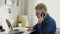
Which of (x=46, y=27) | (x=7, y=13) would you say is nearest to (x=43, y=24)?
(x=46, y=27)

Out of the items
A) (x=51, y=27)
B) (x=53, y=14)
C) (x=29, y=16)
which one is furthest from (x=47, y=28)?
(x=53, y=14)

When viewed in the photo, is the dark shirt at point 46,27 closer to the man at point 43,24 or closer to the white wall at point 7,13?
the man at point 43,24

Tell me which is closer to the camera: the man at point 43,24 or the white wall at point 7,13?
the man at point 43,24

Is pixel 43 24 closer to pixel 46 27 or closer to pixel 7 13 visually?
pixel 46 27

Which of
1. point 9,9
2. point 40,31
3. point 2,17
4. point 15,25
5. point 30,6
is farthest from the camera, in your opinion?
point 30,6

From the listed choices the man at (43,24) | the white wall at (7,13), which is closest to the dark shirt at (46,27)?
the man at (43,24)

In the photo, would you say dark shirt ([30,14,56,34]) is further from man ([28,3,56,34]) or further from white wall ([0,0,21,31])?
white wall ([0,0,21,31])

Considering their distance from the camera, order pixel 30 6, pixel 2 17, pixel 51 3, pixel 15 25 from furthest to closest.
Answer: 1. pixel 51 3
2. pixel 30 6
3. pixel 15 25
4. pixel 2 17

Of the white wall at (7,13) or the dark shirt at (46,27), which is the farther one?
the white wall at (7,13)

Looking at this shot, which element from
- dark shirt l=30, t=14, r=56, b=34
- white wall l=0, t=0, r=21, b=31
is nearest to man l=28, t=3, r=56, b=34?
dark shirt l=30, t=14, r=56, b=34

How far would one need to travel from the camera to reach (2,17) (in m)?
2.61

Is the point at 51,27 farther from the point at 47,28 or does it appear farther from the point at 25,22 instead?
the point at 25,22

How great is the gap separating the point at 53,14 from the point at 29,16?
635 mm

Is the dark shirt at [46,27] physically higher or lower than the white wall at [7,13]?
lower
